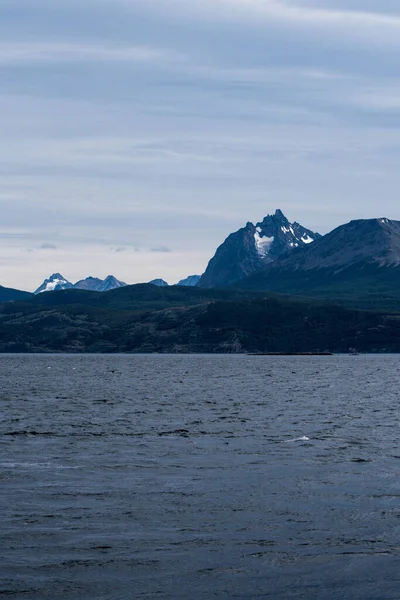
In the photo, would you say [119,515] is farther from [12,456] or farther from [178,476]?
[12,456]

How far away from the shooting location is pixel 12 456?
55.0 m

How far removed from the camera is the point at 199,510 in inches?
1564

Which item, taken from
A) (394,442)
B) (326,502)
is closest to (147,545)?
(326,502)

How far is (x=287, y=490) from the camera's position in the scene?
146ft

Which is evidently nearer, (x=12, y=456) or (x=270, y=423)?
(x=12, y=456)

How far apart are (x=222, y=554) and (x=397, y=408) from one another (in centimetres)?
7120

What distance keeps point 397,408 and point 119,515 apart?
67.2m

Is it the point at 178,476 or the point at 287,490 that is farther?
the point at 178,476

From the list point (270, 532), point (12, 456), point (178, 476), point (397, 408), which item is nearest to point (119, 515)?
point (270, 532)

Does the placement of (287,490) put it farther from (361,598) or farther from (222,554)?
(361,598)

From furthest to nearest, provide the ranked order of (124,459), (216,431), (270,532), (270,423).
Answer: (270,423) → (216,431) → (124,459) → (270,532)

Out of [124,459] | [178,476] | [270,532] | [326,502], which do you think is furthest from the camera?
[124,459]

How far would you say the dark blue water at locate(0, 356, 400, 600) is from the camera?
29016mm

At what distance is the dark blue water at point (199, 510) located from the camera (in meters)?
29.0
